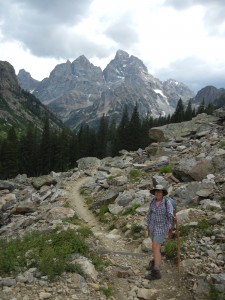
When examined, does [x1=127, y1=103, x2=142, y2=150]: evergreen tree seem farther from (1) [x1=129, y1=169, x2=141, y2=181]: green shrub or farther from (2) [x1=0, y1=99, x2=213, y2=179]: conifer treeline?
(1) [x1=129, y1=169, x2=141, y2=181]: green shrub

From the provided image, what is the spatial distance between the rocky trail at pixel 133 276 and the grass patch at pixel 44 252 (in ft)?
4.01

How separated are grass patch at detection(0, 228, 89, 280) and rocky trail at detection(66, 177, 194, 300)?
1.22 m

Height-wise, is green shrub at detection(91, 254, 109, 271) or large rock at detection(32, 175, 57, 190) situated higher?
large rock at detection(32, 175, 57, 190)

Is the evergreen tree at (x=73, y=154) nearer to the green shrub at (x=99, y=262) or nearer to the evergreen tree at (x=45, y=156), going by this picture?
the evergreen tree at (x=45, y=156)

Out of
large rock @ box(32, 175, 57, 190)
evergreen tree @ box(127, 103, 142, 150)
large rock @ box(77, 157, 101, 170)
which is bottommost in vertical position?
large rock @ box(32, 175, 57, 190)

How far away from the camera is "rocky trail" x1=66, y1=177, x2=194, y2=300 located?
11188mm

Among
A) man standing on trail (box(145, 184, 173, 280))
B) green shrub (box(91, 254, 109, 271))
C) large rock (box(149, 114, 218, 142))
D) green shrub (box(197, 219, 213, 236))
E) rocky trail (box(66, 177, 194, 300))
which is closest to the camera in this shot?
rocky trail (box(66, 177, 194, 300))

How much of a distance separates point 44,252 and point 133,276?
3123 millimetres

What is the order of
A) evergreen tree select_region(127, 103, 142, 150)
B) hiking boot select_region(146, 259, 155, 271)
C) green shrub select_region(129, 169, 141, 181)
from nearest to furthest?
1. hiking boot select_region(146, 259, 155, 271)
2. green shrub select_region(129, 169, 141, 181)
3. evergreen tree select_region(127, 103, 142, 150)

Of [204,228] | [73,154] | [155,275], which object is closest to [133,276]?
[155,275]

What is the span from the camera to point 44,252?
1261 centimetres

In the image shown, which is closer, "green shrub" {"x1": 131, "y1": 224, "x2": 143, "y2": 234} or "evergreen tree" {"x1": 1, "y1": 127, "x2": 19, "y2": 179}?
"green shrub" {"x1": 131, "y1": 224, "x2": 143, "y2": 234}

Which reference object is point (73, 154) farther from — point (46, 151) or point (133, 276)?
point (133, 276)

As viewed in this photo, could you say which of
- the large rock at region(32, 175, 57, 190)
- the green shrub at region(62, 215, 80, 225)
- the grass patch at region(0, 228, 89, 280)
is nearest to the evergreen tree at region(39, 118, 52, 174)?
the large rock at region(32, 175, 57, 190)
